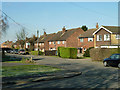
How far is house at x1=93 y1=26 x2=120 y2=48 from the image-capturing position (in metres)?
41.2

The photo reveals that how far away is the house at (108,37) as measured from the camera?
135ft

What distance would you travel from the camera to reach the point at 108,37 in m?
42.3

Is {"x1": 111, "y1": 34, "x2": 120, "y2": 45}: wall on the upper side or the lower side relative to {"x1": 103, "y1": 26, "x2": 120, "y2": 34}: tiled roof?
lower

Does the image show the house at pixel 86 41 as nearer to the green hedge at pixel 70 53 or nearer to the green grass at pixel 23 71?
the green hedge at pixel 70 53

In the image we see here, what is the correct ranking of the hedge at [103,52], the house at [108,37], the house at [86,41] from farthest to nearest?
the house at [86,41], the house at [108,37], the hedge at [103,52]

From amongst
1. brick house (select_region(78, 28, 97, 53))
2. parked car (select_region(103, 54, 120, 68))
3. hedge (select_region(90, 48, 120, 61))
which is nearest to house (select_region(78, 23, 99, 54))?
brick house (select_region(78, 28, 97, 53))

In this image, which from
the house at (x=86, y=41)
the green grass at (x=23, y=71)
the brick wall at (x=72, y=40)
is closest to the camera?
the green grass at (x=23, y=71)

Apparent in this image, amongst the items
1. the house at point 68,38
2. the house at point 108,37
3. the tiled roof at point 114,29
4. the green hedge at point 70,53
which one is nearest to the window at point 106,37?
the house at point 108,37

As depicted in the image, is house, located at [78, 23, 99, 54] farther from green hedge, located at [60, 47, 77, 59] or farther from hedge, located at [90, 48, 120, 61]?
hedge, located at [90, 48, 120, 61]

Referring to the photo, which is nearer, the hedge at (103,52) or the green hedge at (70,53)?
the hedge at (103,52)

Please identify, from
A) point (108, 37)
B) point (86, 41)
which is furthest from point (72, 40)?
point (108, 37)

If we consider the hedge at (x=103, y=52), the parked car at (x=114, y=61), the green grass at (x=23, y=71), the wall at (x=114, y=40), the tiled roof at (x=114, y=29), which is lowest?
the green grass at (x=23, y=71)

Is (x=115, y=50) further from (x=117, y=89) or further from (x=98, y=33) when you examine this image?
(x=117, y=89)

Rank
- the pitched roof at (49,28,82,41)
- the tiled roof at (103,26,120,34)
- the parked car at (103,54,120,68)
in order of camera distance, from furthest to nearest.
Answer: the pitched roof at (49,28,82,41), the tiled roof at (103,26,120,34), the parked car at (103,54,120,68)
